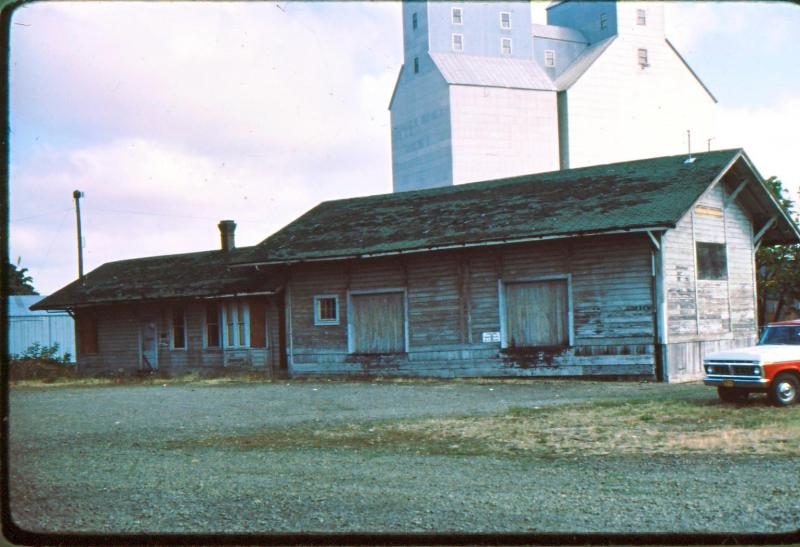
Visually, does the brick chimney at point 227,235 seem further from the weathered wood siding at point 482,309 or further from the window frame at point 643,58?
the window frame at point 643,58

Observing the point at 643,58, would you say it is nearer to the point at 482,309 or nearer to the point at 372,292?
the point at 372,292

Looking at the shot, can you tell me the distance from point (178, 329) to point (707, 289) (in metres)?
19.7

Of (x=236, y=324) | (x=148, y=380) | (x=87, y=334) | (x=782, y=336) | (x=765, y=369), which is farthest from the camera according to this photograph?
(x=87, y=334)

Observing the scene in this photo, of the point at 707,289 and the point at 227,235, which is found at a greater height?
the point at 227,235

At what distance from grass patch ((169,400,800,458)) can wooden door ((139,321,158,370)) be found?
21.7 metres

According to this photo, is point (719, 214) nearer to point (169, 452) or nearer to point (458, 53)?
point (169, 452)

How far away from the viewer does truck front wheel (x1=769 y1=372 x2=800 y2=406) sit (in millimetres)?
14312

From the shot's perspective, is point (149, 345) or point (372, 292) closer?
point (372, 292)

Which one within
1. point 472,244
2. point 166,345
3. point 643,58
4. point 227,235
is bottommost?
point 166,345

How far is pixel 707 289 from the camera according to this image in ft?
74.9

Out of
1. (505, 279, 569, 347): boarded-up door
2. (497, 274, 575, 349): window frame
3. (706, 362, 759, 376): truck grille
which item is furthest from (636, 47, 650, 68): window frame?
(706, 362, 759, 376): truck grille

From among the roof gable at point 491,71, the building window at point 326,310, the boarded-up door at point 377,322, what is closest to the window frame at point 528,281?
the boarded-up door at point 377,322

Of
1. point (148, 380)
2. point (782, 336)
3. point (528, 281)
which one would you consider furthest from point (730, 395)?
point (148, 380)

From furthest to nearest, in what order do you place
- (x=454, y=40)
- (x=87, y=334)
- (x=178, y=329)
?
(x=454, y=40) → (x=87, y=334) → (x=178, y=329)
